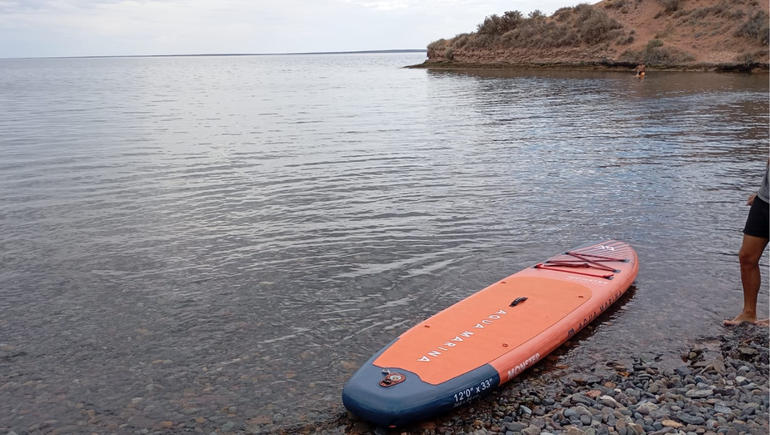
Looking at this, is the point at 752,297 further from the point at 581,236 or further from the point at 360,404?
the point at 360,404

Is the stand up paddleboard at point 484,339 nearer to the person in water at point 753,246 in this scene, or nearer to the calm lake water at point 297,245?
the calm lake water at point 297,245

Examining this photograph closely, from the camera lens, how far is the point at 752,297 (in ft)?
21.4

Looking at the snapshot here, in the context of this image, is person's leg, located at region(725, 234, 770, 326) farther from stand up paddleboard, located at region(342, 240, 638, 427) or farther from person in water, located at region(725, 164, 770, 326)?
stand up paddleboard, located at region(342, 240, 638, 427)

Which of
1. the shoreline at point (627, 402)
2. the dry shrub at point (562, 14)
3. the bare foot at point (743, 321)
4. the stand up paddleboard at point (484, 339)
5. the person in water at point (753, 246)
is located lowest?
the shoreline at point (627, 402)

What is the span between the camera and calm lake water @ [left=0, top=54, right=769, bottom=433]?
6020 mm

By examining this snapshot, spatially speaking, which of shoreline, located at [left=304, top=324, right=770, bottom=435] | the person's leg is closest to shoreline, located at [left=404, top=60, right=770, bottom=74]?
the person's leg

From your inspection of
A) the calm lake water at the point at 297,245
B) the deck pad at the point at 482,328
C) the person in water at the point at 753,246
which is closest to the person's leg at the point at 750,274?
the person in water at the point at 753,246

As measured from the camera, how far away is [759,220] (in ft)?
19.7

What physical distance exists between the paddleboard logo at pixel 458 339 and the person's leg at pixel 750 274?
2500 millimetres

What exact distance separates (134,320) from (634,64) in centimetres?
5151

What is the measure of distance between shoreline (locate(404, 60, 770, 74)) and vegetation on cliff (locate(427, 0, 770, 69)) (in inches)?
5.8

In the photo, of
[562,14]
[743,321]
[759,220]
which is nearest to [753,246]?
[759,220]

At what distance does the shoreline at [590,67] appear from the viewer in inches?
1695

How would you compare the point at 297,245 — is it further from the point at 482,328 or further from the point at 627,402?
the point at 627,402
